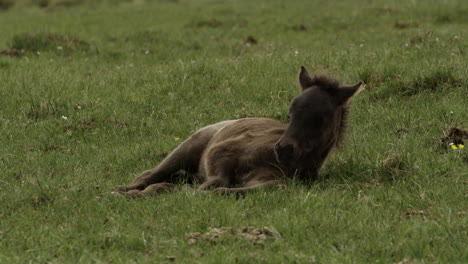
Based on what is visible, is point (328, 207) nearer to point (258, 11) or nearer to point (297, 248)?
point (297, 248)

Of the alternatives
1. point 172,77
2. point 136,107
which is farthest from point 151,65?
point 136,107

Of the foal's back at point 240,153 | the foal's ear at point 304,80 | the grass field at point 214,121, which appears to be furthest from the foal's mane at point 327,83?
the grass field at point 214,121

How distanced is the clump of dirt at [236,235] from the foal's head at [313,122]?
1.36 metres

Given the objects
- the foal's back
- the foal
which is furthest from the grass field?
the foal's back

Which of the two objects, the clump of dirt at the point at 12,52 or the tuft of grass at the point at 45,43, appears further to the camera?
the tuft of grass at the point at 45,43

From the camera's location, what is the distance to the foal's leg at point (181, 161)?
7410 mm

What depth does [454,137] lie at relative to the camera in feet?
25.5

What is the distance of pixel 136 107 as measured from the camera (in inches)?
404

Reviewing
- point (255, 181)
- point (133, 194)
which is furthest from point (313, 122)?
point (133, 194)

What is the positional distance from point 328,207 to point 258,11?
1705cm

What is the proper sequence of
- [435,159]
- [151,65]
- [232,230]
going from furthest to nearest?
1. [151,65]
2. [435,159]
3. [232,230]

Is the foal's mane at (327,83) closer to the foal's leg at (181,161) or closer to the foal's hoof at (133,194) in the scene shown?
the foal's leg at (181,161)

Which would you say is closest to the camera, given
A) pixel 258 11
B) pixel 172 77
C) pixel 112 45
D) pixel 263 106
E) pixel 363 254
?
pixel 363 254

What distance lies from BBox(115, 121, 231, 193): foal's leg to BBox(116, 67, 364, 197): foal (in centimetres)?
1
